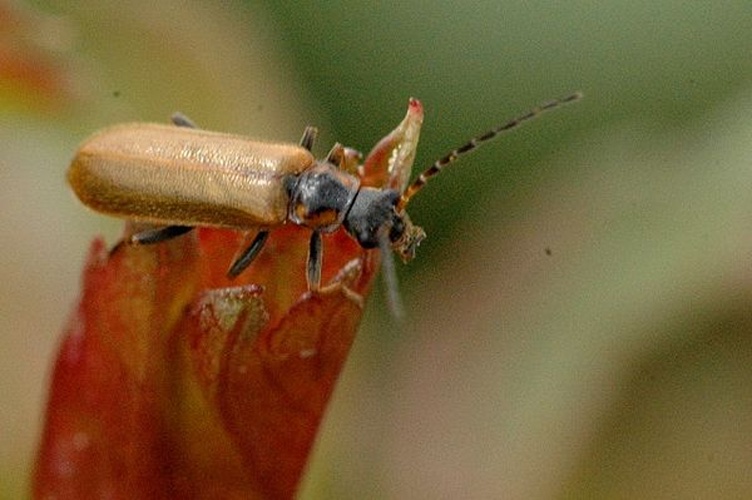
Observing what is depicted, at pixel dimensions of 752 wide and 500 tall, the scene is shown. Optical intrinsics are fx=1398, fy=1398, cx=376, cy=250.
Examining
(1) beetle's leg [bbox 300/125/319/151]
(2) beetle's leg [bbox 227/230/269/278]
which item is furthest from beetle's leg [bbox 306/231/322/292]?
(1) beetle's leg [bbox 300/125/319/151]

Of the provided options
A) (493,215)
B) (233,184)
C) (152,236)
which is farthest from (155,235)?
(493,215)

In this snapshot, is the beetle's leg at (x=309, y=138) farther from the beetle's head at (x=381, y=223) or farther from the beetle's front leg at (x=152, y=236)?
the beetle's front leg at (x=152, y=236)

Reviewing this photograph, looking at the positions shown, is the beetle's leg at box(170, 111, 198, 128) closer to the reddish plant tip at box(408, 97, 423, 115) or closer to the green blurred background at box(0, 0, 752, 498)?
the green blurred background at box(0, 0, 752, 498)

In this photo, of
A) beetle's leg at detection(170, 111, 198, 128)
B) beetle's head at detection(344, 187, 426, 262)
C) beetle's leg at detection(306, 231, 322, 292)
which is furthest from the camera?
beetle's leg at detection(170, 111, 198, 128)

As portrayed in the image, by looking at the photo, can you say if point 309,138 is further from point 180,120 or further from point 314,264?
point 314,264

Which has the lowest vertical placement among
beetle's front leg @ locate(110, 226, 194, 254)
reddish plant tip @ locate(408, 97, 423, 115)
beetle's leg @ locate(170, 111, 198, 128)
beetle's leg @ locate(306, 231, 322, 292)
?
beetle's leg @ locate(306, 231, 322, 292)

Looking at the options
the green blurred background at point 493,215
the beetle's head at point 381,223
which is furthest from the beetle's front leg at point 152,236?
the green blurred background at point 493,215
